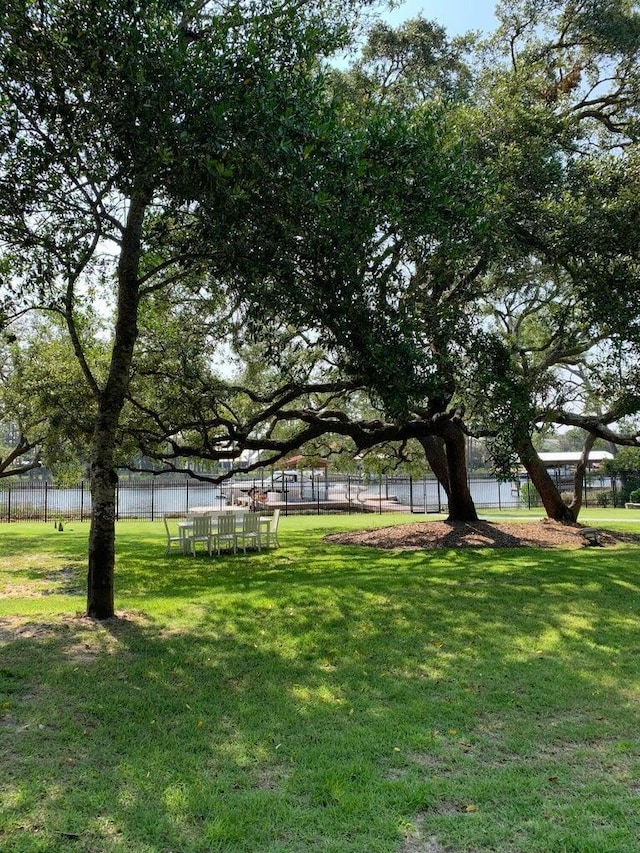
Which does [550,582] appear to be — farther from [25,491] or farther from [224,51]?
[25,491]

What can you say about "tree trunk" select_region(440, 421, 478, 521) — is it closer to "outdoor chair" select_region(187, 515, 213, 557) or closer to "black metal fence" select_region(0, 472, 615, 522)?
"black metal fence" select_region(0, 472, 615, 522)

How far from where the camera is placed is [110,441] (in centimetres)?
728

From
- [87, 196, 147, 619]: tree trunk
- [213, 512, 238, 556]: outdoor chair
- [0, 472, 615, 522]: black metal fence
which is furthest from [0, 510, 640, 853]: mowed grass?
[0, 472, 615, 522]: black metal fence

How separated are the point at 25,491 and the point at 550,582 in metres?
32.8

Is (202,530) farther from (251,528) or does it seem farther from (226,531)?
(251,528)

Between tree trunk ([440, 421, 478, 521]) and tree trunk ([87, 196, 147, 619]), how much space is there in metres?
11.1

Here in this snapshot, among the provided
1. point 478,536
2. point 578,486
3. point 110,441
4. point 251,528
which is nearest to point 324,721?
point 110,441

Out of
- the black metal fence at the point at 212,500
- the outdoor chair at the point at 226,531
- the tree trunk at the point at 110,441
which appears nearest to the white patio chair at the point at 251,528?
the outdoor chair at the point at 226,531

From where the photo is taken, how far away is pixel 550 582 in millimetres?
9352

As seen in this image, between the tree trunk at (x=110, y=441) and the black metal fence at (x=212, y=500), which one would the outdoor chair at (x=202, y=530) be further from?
the black metal fence at (x=212, y=500)

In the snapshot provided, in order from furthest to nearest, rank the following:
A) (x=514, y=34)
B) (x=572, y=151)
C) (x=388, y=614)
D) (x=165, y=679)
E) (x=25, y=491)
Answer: (x=25, y=491) → (x=514, y=34) → (x=572, y=151) → (x=388, y=614) → (x=165, y=679)

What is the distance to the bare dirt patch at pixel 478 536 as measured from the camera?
47.2 feet

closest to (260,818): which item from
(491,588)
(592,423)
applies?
(491,588)

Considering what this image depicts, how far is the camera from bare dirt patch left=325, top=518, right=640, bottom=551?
47.2 ft
